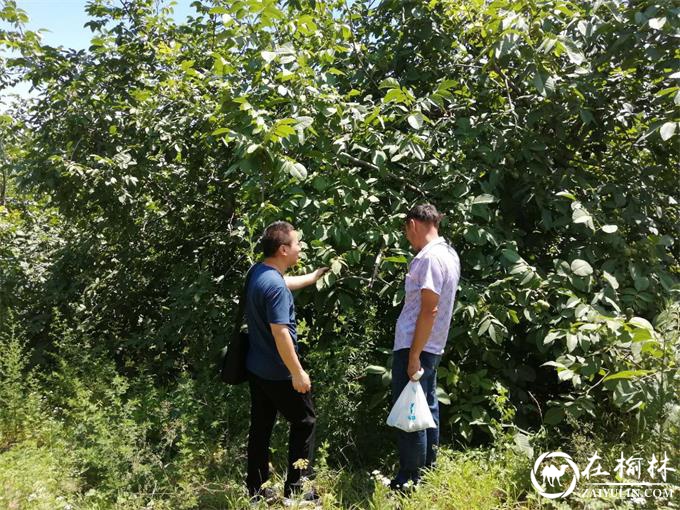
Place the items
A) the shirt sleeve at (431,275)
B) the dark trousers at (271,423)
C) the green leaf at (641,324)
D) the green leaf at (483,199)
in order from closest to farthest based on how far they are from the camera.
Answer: the green leaf at (641,324), the shirt sleeve at (431,275), the dark trousers at (271,423), the green leaf at (483,199)

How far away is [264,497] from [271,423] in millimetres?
401

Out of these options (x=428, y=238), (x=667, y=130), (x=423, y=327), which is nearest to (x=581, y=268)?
(x=667, y=130)

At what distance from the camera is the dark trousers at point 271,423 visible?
296 centimetres

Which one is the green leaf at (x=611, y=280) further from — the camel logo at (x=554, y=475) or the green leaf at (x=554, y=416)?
the camel logo at (x=554, y=475)

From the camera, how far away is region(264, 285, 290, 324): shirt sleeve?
2781 millimetres

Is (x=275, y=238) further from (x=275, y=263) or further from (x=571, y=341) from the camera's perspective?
(x=571, y=341)

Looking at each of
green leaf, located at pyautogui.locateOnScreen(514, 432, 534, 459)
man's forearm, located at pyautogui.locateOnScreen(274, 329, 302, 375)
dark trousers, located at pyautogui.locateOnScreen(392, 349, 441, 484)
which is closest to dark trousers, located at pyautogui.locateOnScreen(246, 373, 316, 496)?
man's forearm, located at pyautogui.locateOnScreen(274, 329, 302, 375)

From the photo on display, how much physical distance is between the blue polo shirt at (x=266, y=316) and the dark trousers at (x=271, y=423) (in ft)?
0.26

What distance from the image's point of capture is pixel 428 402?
3047mm

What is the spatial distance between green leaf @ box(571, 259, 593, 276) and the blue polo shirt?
5.72ft

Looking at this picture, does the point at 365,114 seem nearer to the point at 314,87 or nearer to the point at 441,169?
the point at 314,87

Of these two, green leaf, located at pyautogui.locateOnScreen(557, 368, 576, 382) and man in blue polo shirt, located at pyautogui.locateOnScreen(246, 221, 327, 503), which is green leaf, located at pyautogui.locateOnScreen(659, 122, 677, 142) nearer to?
green leaf, located at pyautogui.locateOnScreen(557, 368, 576, 382)

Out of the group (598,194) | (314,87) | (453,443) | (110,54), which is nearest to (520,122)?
(598,194)

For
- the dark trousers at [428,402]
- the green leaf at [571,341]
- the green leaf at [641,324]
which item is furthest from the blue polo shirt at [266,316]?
the green leaf at [641,324]
